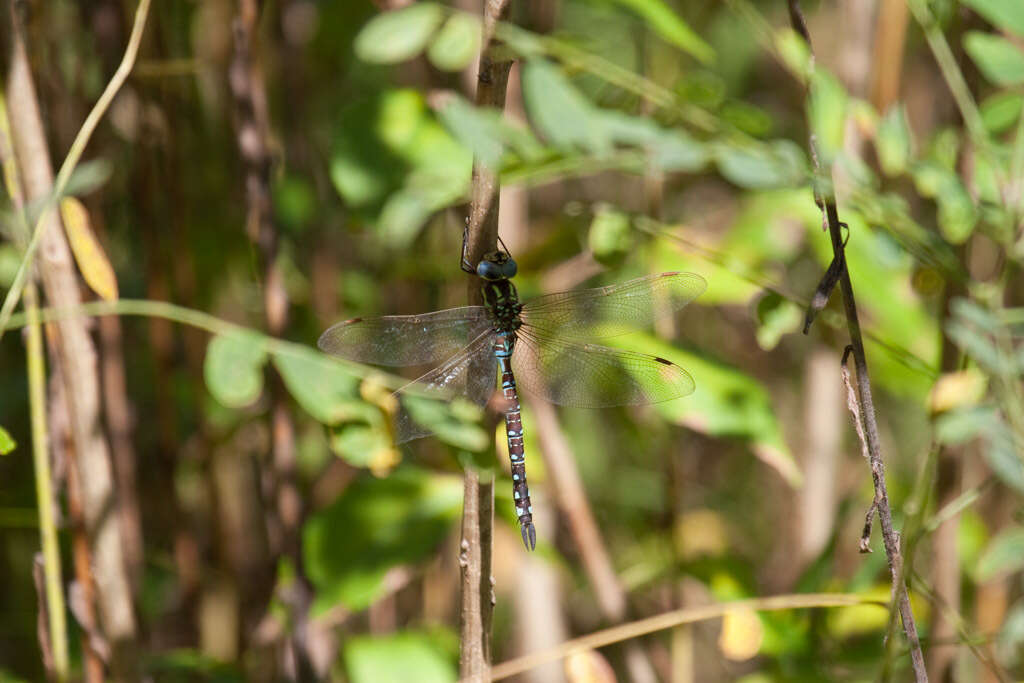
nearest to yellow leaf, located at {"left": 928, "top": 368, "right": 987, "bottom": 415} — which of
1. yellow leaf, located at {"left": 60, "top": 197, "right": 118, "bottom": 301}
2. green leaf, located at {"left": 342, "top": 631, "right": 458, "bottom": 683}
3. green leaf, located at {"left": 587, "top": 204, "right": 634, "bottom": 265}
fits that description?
green leaf, located at {"left": 587, "top": 204, "right": 634, "bottom": 265}

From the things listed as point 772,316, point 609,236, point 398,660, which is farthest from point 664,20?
point 398,660

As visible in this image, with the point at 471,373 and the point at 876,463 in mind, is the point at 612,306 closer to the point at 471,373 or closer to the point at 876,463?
the point at 471,373

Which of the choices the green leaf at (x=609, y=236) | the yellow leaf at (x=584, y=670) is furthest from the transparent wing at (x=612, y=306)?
the yellow leaf at (x=584, y=670)

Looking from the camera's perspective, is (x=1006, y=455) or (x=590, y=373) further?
(x=590, y=373)

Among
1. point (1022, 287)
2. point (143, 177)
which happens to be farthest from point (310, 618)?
point (1022, 287)

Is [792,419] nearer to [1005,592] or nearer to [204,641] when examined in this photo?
[1005,592]

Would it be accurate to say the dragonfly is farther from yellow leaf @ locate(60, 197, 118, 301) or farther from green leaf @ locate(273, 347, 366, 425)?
yellow leaf @ locate(60, 197, 118, 301)
